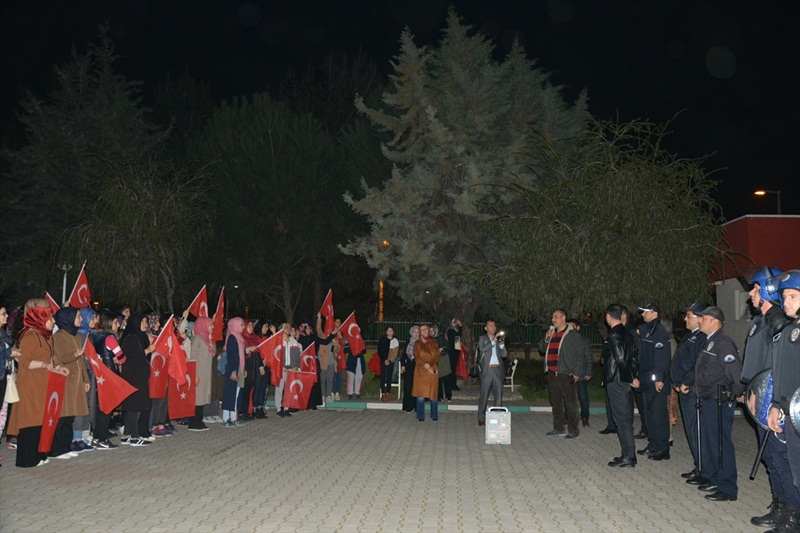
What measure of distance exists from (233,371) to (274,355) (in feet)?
6.70

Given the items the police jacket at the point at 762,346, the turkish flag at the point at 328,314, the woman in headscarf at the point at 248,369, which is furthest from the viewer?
the turkish flag at the point at 328,314

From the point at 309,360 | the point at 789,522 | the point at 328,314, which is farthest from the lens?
the point at 328,314

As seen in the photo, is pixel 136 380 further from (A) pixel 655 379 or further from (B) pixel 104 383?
(A) pixel 655 379

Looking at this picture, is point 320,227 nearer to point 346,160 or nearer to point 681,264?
point 346,160

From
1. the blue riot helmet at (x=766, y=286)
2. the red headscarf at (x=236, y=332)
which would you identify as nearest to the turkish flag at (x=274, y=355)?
the red headscarf at (x=236, y=332)

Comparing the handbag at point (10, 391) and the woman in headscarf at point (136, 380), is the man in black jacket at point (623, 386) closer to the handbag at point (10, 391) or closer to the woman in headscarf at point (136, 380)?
the woman in headscarf at point (136, 380)

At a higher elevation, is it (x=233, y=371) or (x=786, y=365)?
(x=786, y=365)

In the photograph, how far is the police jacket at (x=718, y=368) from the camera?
951 centimetres

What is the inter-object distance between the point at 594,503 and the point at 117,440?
8.22 meters

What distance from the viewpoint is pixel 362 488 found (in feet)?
31.3

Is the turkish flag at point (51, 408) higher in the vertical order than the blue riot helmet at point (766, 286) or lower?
lower

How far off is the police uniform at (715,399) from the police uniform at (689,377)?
523 millimetres

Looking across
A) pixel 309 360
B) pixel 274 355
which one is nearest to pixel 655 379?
pixel 274 355

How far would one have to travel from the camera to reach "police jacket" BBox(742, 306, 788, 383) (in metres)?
8.12
